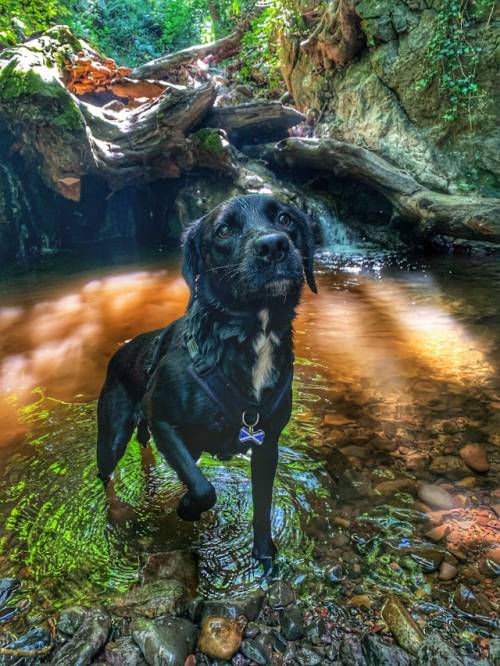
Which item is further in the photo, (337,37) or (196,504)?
(337,37)

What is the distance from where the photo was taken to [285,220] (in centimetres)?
253

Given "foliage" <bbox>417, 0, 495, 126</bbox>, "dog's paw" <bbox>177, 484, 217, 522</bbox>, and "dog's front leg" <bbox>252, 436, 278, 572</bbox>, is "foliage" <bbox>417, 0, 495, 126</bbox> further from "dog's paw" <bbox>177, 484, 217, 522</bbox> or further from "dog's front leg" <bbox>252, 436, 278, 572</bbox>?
"dog's paw" <bbox>177, 484, 217, 522</bbox>

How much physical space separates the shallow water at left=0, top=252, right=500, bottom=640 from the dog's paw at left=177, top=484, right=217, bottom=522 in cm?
28

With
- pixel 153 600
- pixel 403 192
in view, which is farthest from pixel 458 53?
pixel 153 600

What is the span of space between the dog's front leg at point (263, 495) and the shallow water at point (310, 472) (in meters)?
0.08

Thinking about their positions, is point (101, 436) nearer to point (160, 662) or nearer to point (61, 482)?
point (61, 482)

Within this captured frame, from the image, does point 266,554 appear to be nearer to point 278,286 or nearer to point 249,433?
point 249,433

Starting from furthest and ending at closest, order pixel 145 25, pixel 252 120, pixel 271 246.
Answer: pixel 145 25, pixel 252 120, pixel 271 246

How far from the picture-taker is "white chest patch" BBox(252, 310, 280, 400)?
228cm

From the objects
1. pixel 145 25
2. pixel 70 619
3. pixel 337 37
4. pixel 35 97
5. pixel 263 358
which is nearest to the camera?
pixel 70 619

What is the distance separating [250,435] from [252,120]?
36.9 ft

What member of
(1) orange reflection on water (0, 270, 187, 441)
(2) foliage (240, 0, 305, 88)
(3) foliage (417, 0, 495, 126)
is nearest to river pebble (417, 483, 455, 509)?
(1) orange reflection on water (0, 270, 187, 441)

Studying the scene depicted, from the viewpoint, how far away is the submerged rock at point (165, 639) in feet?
5.81

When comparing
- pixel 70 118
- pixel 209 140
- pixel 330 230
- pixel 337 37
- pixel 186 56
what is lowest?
pixel 330 230
